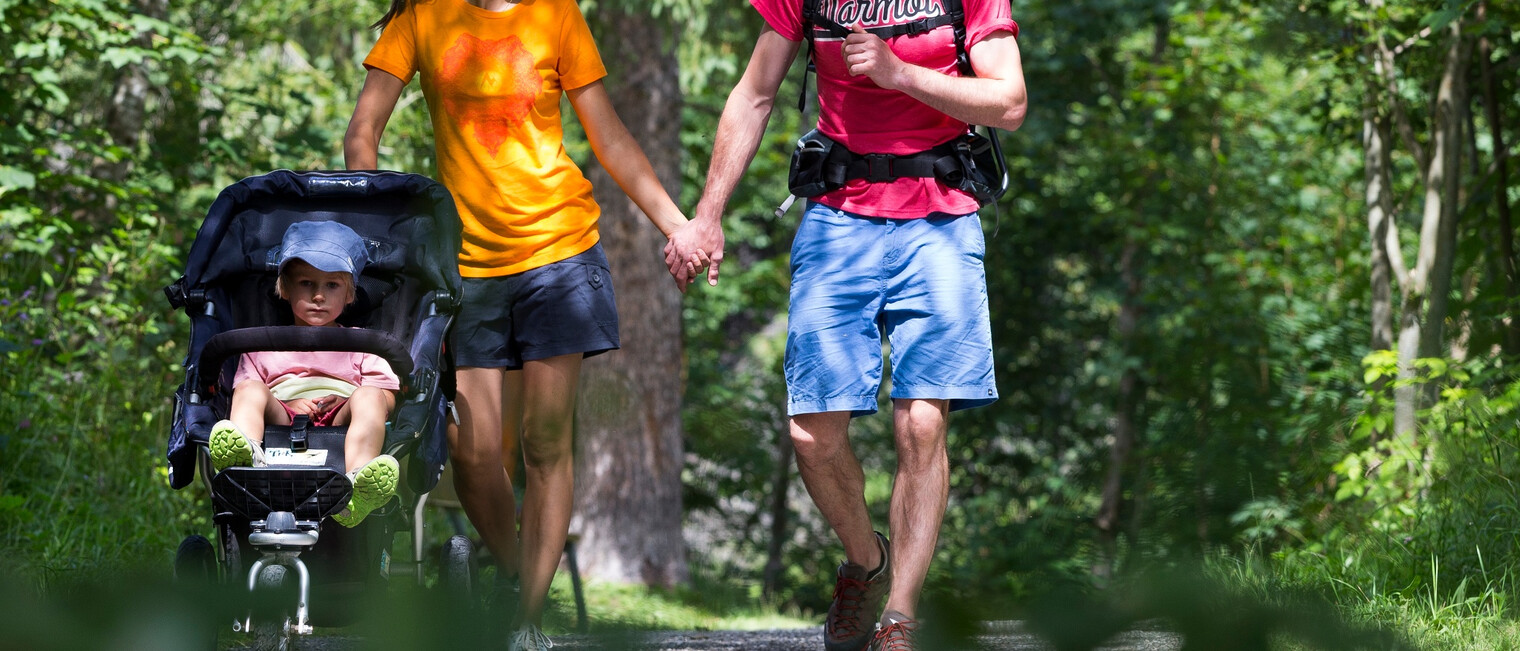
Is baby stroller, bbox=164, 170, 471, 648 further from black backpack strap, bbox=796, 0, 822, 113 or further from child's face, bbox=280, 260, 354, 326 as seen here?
black backpack strap, bbox=796, 0, 822, 113

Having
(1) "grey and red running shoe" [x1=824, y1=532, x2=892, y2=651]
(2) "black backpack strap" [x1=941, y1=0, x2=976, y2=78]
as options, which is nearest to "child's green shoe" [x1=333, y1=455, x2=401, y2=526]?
(1) "grey and red running shoe" [x1=824, y1=532, x2=892, y2=651]

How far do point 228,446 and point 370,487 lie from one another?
0.32 meters

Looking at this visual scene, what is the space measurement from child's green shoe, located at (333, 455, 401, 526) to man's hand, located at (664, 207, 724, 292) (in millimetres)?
1118

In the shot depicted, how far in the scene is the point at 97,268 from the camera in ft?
25.7

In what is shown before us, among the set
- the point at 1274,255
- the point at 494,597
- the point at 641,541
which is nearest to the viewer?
the point at 494,597

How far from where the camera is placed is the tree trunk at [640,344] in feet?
33.1

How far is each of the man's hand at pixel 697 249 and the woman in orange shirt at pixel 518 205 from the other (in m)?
0.11

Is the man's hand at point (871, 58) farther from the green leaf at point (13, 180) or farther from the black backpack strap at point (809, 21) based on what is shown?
the green leaf at point (13, 180)

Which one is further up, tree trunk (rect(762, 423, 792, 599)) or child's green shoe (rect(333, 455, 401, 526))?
child's green shoe (rect(333, 455, 401, 526))

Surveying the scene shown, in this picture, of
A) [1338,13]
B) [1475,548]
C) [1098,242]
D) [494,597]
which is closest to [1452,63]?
[1338,13]

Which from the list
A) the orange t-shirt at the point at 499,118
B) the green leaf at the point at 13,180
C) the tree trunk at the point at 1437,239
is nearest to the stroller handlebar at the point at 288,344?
the orange t-shirt at the point at 499,118

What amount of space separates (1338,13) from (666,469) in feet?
18.4

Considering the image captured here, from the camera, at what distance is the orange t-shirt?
398cm

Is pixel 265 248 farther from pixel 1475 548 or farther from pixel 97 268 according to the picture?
pixel 97 268
